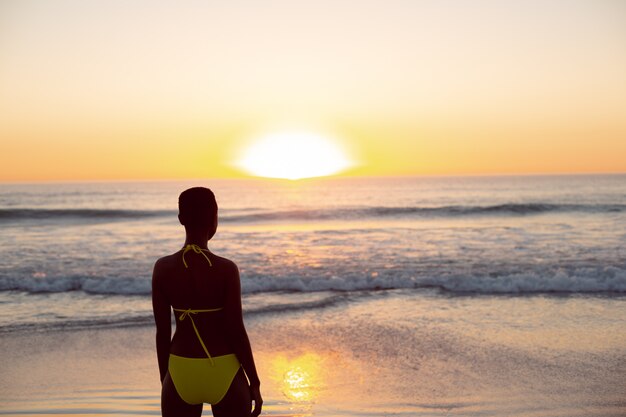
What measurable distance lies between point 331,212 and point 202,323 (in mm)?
34355

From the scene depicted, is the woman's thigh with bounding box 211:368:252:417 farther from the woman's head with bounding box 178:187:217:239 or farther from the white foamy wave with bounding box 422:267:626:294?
the white foamy wave with bounding box 422:267:626:294

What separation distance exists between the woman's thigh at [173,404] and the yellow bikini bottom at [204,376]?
0.03 metres

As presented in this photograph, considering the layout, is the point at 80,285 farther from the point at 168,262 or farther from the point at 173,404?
the point at 168,262

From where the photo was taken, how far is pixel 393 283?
1276cm

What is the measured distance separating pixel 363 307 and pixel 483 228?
58.7 feet

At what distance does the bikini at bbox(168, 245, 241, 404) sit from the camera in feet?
8.71

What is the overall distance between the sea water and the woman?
687 cm

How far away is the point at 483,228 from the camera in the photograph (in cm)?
2689

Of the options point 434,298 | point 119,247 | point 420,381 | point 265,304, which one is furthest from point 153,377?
point 119,247

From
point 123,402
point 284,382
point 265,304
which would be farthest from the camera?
point 265,304

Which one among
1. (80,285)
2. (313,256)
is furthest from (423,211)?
(80,285)

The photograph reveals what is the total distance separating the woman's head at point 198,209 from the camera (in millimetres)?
2574

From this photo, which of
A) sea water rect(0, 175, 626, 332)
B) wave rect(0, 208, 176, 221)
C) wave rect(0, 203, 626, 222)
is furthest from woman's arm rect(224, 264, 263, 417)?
wave rect(0, 208, 176, 221)

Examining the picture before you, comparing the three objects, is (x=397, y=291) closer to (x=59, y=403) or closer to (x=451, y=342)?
(x=451, y=342)
